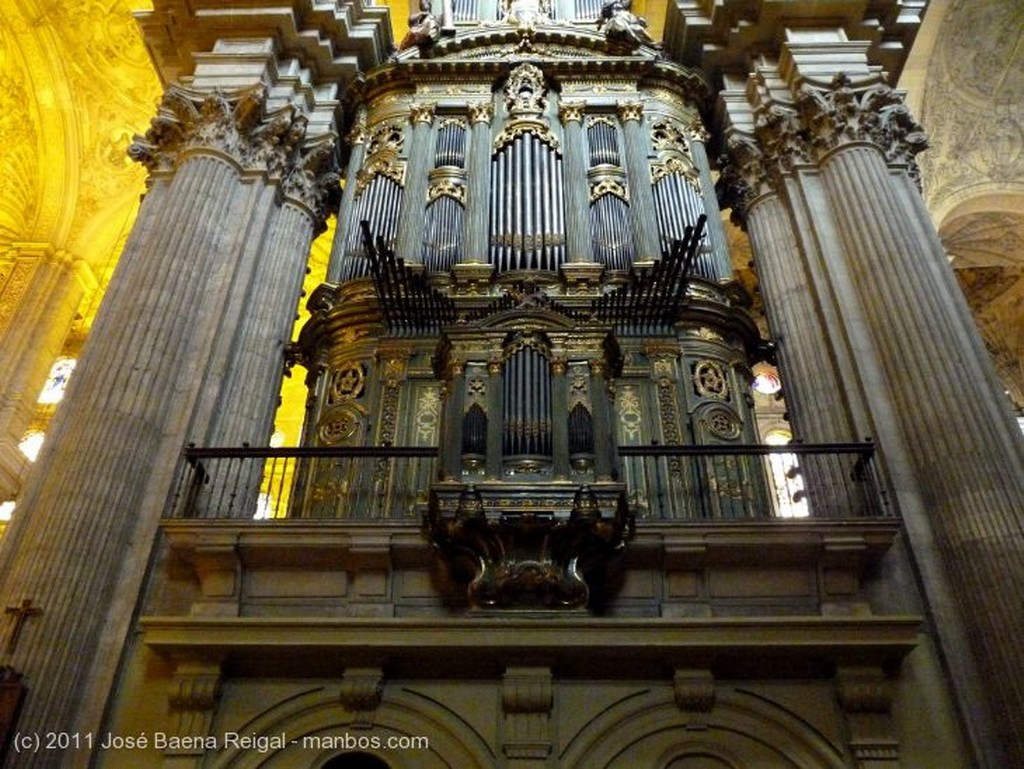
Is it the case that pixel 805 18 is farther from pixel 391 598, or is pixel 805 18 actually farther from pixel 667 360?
pixel 391 598

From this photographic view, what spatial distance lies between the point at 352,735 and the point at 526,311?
384 cm

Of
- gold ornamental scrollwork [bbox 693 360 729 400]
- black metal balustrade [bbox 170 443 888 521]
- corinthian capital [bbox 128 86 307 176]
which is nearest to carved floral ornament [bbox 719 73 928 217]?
gold ornamental scrollwork [bbox 693 360 729 400]

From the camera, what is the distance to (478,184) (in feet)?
37.1

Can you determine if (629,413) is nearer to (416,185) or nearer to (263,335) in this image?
(263,335)

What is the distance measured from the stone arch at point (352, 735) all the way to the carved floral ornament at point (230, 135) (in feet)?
21.6

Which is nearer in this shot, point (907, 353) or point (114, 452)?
point (114, 452)

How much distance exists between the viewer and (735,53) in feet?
41.8

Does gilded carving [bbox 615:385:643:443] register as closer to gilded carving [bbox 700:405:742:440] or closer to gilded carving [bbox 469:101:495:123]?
gilded carving [bbox 700:405:742:440]

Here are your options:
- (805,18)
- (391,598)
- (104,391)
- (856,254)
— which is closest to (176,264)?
(104,391)

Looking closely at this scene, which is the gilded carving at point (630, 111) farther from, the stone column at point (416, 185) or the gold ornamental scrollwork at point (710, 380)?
the gold ornamental scrollwork at point (710, 380)

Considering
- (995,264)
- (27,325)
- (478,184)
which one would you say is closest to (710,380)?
(478,184)

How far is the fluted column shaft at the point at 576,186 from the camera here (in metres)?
10.5

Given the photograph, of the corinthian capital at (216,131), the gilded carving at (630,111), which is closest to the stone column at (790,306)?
the gilded carving at (630,111)

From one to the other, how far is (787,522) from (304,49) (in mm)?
9386
